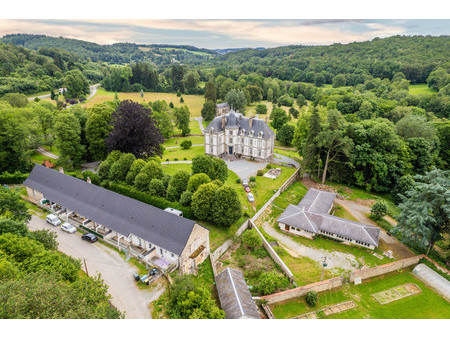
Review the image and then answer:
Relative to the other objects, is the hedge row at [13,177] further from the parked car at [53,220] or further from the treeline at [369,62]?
the treeline at [369,62]

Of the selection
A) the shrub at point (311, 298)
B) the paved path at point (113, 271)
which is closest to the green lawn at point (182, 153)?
the paved path at point (113, 271)

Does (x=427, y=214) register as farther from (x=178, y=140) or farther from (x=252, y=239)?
(x=178, y=140)

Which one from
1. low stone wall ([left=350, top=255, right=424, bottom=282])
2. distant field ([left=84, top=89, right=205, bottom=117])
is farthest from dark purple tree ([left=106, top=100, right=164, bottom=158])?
distant field ([left=84, top=89, right=205, bottom=117])

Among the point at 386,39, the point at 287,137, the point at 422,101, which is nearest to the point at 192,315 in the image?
the point at 287,137

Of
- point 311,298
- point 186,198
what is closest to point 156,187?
point 186,198

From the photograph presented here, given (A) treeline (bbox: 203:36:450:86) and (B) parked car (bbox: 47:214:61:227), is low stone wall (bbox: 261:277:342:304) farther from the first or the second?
(A) treeline (bbox: 203:36:450:86)

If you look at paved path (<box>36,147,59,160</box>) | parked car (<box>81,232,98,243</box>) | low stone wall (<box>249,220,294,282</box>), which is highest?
parked car (<box>81,232,98,243</box>)

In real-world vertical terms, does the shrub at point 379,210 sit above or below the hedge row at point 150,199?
below
